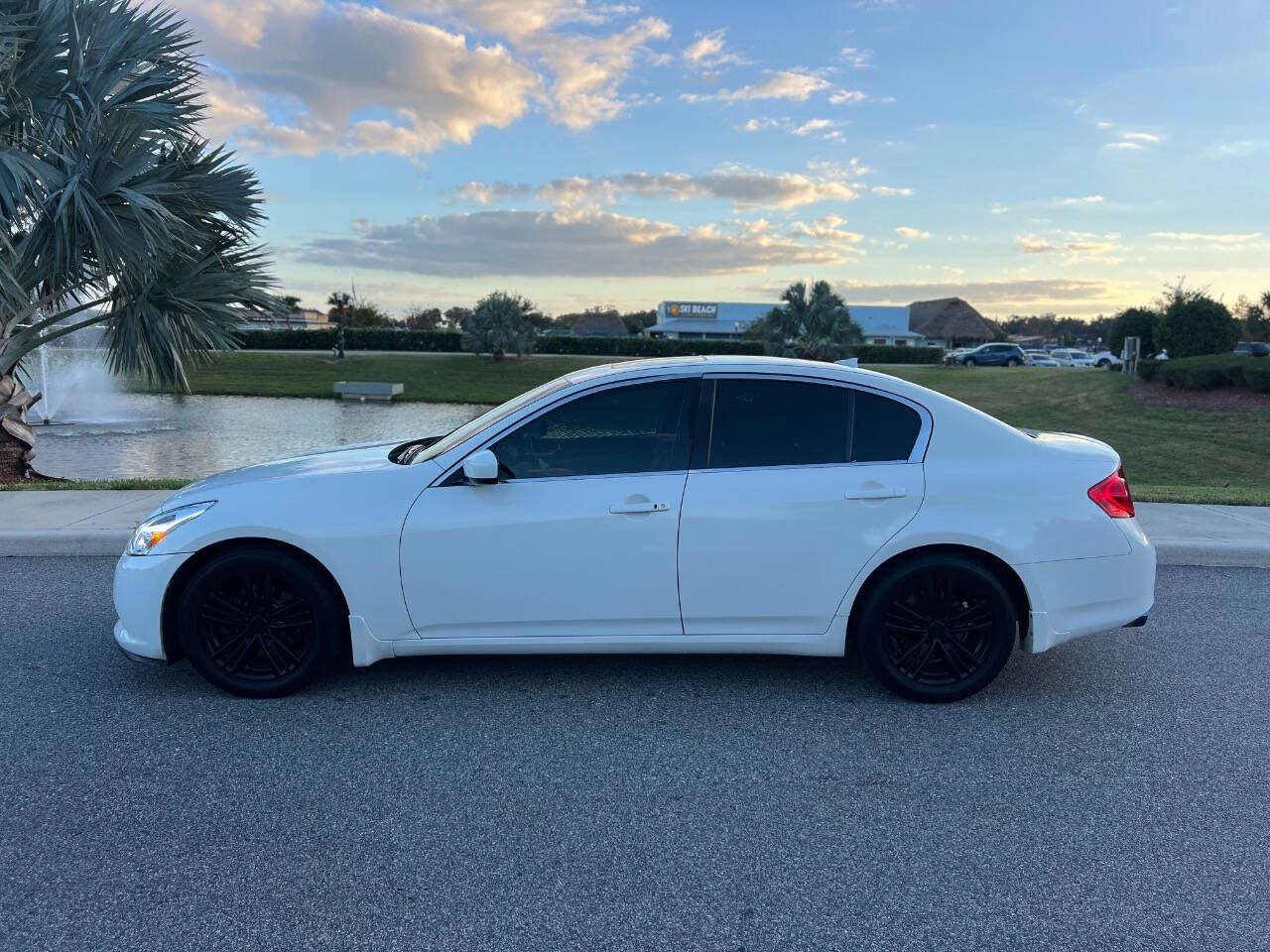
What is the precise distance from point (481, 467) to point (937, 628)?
2.21m

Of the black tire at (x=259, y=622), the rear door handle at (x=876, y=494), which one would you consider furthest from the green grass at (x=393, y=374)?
the rear door handle at (x=876, y=494)

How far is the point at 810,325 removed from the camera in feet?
Answer: 127

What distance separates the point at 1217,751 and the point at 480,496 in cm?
336

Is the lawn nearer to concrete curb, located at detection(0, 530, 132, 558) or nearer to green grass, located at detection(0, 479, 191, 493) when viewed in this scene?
green grass, located at detection(0, 479, 191, 493)

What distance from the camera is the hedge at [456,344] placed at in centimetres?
5247

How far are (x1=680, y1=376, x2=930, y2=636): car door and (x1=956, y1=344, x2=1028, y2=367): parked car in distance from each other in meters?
55.1

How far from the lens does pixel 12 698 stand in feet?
14.2

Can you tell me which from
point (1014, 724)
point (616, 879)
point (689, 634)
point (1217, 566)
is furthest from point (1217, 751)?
point (1217, 566)

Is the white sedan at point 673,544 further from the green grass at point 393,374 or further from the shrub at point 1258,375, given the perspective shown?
the green grass at point 393,374

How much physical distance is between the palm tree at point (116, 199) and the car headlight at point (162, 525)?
633 cm

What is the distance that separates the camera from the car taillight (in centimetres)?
430

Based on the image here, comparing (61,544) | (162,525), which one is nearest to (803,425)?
(162,525)

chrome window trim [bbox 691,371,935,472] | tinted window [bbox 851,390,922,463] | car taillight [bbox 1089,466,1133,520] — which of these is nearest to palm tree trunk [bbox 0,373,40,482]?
chrome window trim [bbox 691,371,935,472]

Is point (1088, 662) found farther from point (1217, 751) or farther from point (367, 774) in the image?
point (367, 774)
